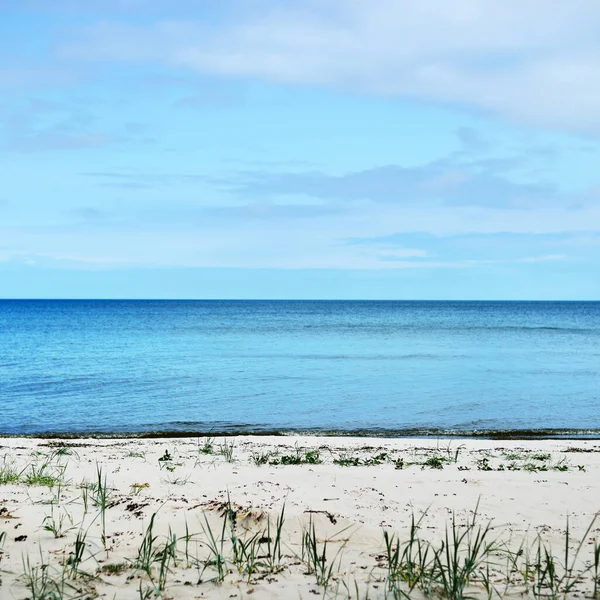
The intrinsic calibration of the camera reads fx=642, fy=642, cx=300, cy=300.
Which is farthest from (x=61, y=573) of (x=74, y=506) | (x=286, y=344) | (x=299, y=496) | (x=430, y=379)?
(x=286, y=344)

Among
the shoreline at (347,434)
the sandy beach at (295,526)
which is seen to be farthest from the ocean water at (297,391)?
the sandy beach at (295,526)

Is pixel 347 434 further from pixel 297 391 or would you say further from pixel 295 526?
pixel 295 526

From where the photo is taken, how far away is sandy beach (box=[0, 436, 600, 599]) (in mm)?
4996

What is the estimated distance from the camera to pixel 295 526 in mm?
6434

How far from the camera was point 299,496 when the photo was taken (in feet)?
25.2

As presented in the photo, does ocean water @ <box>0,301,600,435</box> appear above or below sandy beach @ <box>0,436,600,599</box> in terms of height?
below

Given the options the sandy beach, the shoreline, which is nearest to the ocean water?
the shoreline

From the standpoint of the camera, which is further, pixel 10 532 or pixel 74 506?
pixel 74 506

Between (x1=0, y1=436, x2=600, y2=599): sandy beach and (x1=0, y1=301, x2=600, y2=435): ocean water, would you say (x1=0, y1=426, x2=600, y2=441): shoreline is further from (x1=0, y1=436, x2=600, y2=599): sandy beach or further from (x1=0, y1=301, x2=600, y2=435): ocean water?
(x1=0, y1=436, x2=600, y2=599): sandy beach

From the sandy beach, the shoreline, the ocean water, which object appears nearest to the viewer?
the sandy beach

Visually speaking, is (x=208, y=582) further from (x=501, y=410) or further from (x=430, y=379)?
(x=430, y=379)

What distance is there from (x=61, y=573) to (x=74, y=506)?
5.83ft

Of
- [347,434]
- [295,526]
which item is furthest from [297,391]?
[295,526]

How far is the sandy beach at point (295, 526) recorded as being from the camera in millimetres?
4996
